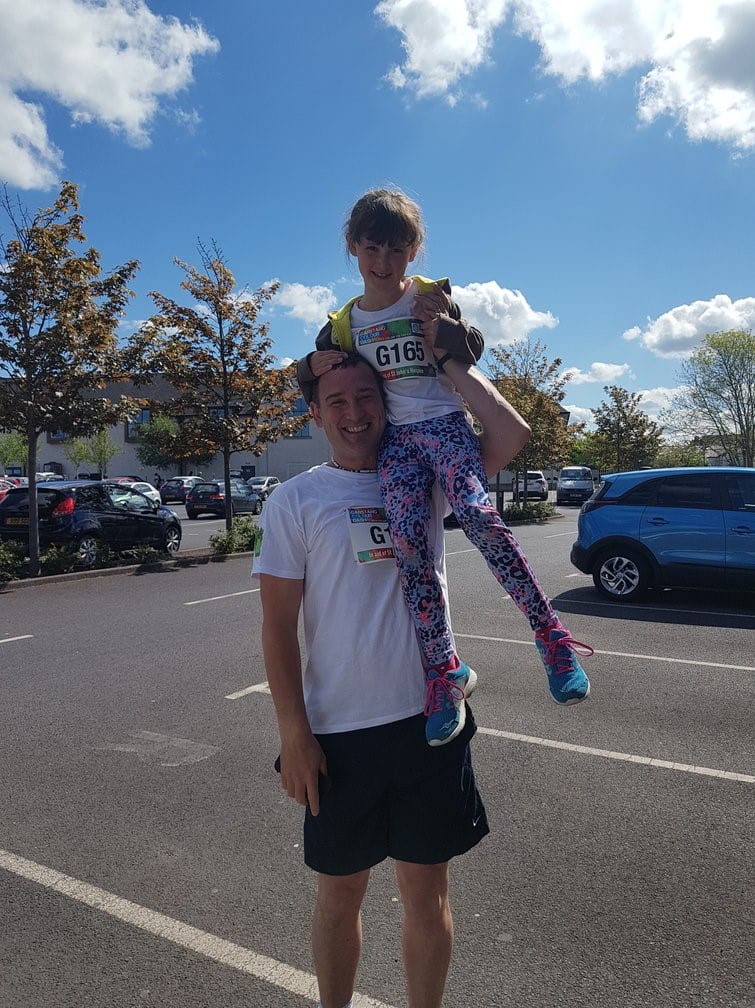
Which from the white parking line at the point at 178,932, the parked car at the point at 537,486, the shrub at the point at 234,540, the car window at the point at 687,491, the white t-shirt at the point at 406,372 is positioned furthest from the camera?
the parked car at the point at 537,486

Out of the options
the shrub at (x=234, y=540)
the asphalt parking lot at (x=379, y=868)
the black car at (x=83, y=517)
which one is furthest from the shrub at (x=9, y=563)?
the asphalt parking lot at (x=379, y=868)

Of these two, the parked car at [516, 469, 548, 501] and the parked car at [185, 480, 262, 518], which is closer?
the parked car at [185, 480, 262, 518]

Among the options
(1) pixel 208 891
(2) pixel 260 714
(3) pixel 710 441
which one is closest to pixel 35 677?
(2) pixel 260 714

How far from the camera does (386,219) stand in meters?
2.07

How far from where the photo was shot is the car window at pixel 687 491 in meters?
9.16

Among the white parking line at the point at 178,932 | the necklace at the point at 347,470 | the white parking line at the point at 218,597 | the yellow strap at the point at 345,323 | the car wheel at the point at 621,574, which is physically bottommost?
the white parking line at the point at 178,932

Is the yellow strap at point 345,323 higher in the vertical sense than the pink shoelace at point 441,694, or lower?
higher

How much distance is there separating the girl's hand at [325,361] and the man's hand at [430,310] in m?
0.24

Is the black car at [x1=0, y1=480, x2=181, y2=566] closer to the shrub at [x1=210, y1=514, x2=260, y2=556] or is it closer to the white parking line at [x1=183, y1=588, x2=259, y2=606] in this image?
the shrub at [x1=210, y1=514, x2=260, y2=556]

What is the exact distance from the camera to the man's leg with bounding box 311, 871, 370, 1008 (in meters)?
1.91

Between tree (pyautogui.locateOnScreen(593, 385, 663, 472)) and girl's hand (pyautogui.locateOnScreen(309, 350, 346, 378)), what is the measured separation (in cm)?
3965

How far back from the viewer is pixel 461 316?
215 centimetres

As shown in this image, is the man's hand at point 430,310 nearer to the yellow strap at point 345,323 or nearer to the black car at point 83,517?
the yellow strap at point 345,323

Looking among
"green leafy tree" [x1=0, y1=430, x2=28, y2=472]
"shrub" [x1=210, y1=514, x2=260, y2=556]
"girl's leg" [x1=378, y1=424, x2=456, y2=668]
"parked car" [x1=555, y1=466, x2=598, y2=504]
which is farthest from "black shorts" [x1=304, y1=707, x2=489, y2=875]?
"green leafy tree" [x1=0, y1=430, x2=28, y2=472]
